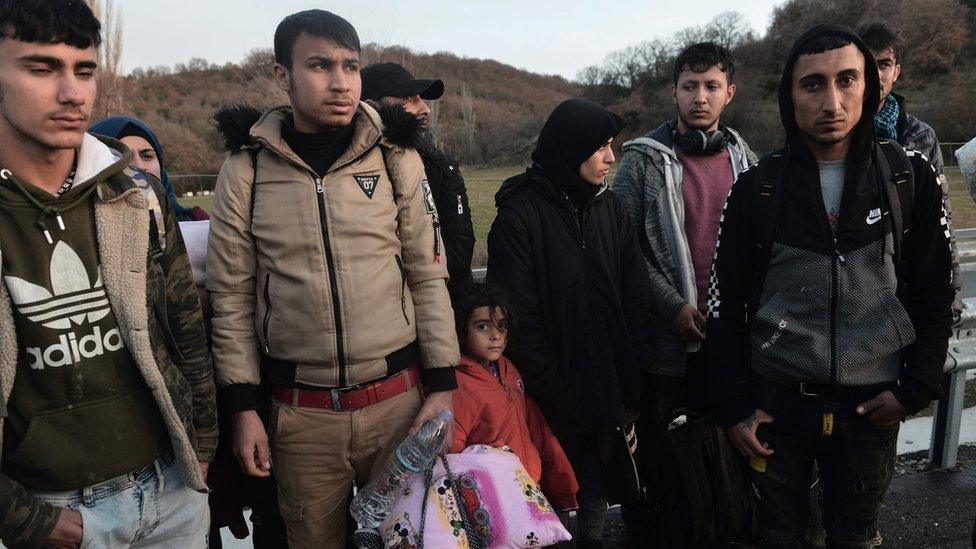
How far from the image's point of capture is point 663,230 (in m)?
3.04

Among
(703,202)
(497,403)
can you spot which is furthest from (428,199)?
(703,202)

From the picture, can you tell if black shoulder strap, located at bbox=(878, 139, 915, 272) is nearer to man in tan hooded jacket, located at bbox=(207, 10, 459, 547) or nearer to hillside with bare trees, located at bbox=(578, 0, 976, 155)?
man in tan hooded jacket, located at bbox=(207, 10, 459, 547)

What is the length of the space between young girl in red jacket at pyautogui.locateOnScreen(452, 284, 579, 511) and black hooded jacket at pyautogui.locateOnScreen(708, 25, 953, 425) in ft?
3.02

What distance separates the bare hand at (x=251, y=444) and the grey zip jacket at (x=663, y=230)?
5.47 ft

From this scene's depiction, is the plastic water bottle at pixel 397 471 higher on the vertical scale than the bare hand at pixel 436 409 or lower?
lower

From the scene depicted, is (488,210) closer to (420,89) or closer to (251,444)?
(420,89)

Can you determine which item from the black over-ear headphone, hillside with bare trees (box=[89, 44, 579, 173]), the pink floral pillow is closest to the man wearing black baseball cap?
the pink floral pillow

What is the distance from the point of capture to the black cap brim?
10.0ft

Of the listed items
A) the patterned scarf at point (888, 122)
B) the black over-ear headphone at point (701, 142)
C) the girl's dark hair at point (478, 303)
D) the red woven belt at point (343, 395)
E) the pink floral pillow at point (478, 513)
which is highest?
the patterned scarf at point (888, 122)

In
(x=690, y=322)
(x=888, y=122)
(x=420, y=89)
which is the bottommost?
(x=690, y=322)

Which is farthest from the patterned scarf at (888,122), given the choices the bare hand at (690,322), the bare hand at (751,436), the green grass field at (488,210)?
the green grass field at (488,210)

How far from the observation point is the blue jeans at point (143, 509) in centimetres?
169

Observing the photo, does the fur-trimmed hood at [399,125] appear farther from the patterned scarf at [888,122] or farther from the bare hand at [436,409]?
the patterned scarf at [888,122]

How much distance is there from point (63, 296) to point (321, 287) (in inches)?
27.5
